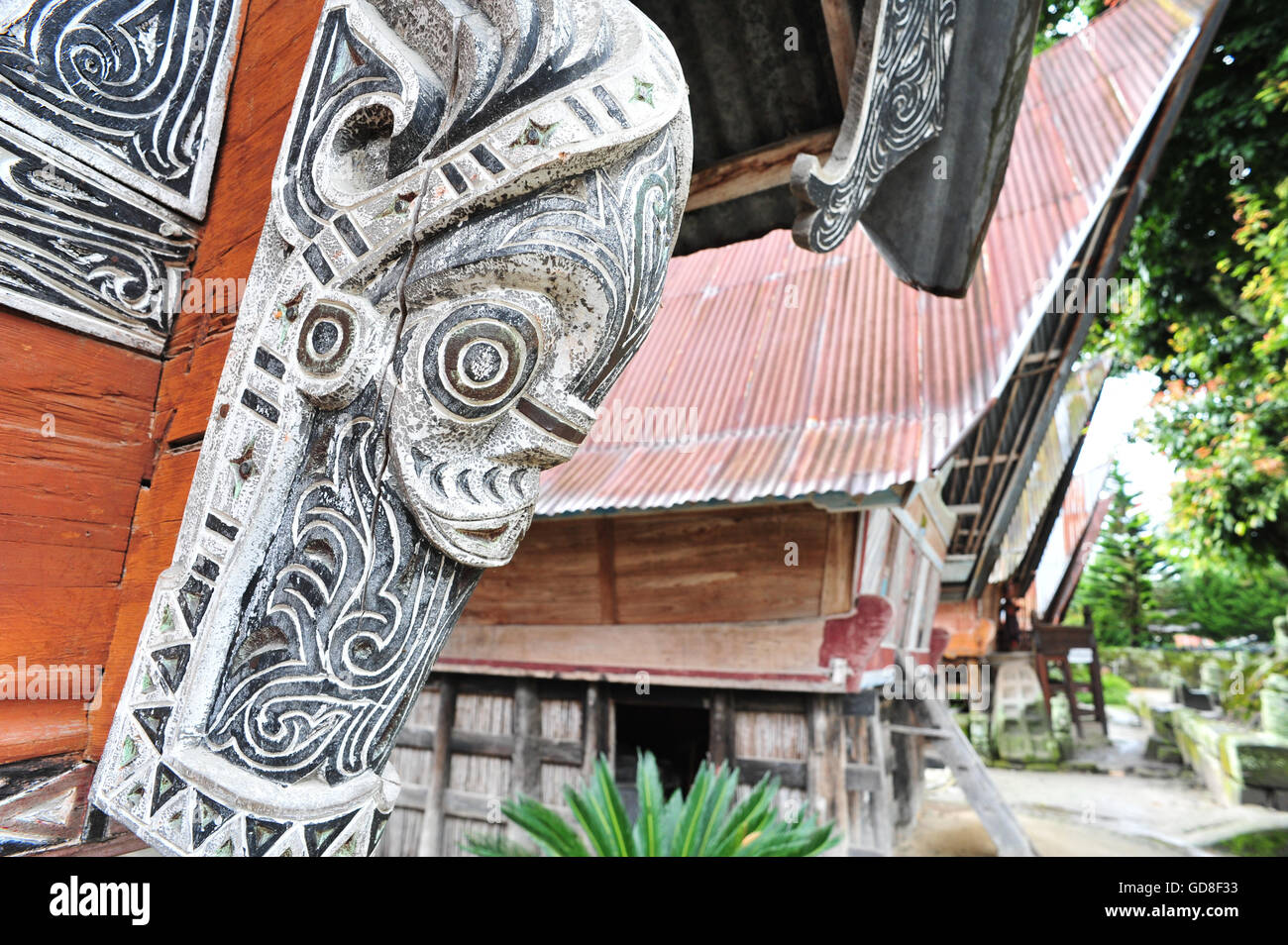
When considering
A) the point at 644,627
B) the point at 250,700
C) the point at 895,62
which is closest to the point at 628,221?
the point at 250,700

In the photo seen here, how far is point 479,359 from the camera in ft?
2.88

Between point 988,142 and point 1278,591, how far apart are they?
20246 mm

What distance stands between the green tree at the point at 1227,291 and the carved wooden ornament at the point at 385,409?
8452 millimetres

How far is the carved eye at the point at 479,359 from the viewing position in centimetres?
87

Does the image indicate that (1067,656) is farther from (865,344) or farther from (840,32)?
(840,32)

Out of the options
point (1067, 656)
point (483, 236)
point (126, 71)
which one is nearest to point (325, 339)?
point (483, 236)

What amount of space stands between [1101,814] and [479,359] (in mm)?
11367

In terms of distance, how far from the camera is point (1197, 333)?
28.6 ft

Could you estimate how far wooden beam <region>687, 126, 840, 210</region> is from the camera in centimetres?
273

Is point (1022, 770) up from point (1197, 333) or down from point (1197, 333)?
down

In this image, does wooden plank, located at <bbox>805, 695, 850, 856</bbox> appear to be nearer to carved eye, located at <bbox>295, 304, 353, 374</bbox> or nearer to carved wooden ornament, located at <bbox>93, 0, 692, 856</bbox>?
carved wooden ornament, located at <bbox>93, 0, 692, 856</bbox>

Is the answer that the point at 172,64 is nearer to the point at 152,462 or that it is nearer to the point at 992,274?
the point at 152,462

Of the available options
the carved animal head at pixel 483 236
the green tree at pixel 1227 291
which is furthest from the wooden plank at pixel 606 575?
the green tree at pixel 1227 291

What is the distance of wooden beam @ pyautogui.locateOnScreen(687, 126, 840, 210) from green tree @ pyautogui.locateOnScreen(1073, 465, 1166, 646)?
19.3 metres
